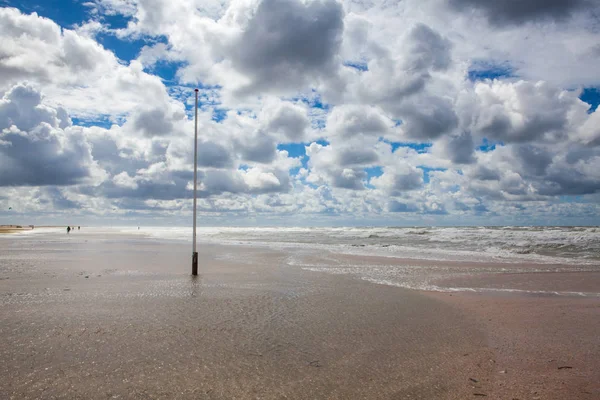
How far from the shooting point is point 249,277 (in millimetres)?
15078

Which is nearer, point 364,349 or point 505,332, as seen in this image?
point 364,349

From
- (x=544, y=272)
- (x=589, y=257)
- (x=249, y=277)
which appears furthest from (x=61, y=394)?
(x=589, y=257)

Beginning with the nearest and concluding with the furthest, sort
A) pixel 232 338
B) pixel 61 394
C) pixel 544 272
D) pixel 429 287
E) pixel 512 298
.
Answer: pixel 61 394
pixel 232 338
pixel 512 298
pixel 429 287
pixel 544 272

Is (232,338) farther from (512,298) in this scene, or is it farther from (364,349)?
(512,298)

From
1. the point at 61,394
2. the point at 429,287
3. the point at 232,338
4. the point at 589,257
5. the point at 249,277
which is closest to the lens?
the point at 61,394

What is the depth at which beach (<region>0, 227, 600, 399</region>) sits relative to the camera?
4.89 metres

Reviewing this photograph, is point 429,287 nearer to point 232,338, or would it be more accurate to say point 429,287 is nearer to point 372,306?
point 372,306

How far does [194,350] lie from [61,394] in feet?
6.52

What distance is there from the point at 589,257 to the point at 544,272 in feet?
31.4

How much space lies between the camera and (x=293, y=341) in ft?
22.1

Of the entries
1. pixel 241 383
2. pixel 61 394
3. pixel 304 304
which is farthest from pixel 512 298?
pixel 61 394

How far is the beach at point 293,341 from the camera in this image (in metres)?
4.89

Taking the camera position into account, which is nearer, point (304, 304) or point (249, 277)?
point (304, 304)

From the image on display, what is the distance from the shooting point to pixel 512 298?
36.8 feet
